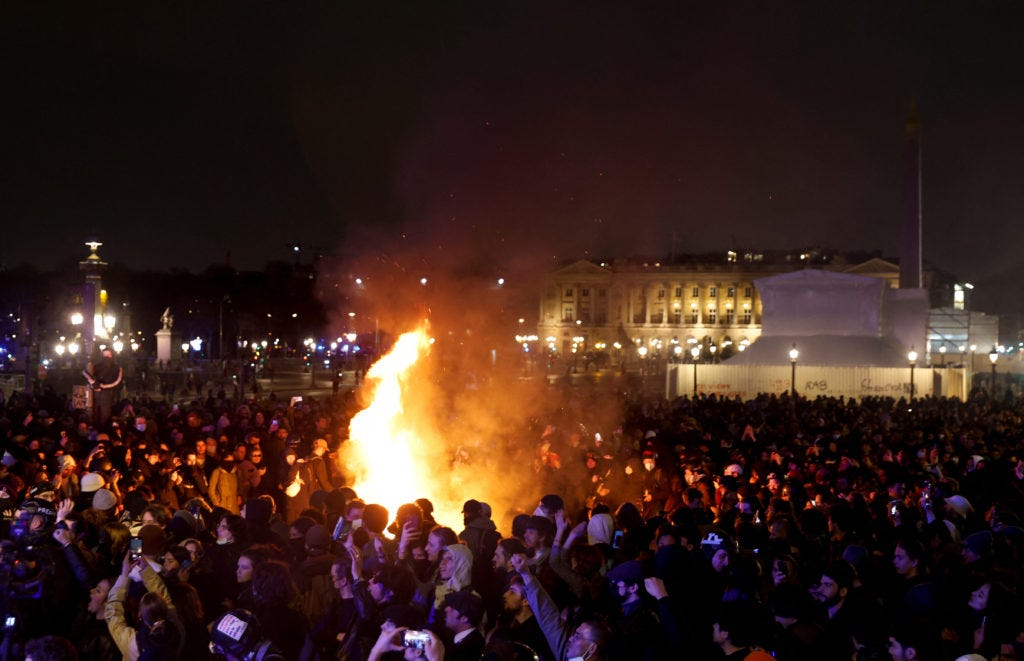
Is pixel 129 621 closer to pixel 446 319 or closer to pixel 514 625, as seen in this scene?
pixel 514 625

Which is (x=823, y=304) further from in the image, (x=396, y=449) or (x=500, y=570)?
(x=500, y=570)

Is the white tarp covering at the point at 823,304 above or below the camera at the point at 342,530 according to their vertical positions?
above

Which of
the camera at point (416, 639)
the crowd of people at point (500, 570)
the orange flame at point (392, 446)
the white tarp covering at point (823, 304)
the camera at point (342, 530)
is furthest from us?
the white tarp covering at point (823, 304)

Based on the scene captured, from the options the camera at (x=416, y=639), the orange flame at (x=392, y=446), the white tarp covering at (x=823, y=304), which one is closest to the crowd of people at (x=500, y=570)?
the camera at (x=416, y=639)

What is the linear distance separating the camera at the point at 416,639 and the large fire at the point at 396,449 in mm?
7563

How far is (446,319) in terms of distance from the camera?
18.8 meters

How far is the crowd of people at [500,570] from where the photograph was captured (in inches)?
183

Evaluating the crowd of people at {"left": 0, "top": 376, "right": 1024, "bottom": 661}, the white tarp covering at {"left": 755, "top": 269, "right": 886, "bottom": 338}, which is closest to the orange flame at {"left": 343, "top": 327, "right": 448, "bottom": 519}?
the crowd of people at {"left": 0, "top": 376, "right": 1024, "bottom": 661}

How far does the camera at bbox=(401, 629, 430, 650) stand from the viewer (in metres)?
4.08

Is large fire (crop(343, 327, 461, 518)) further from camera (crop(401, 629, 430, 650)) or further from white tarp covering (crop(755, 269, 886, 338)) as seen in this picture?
white tarp covering (crop(755, 269, 886, 338))

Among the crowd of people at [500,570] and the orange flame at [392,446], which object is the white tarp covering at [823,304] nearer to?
the orange flame at [392,446]

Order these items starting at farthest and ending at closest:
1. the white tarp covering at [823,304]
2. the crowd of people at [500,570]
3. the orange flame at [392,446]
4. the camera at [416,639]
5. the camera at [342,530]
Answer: the white tarp covering at [823,304], the orange flame at [392,446], the camera at [342,530], the crowd of people at [500,570], the camera at [416,639]

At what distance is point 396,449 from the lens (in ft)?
41.9

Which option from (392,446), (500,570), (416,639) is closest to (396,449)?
(392,446)
